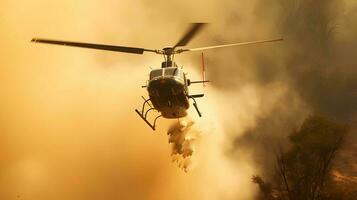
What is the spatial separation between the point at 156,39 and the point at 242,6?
12694 mm

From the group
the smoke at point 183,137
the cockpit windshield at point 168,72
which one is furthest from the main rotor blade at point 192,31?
the smoke at point 183,137

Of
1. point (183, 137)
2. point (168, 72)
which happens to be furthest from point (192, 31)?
point (183, 137)

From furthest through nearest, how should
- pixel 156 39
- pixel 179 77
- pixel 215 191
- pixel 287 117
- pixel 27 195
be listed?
pixel 287 117, pixel 156 39, pixel 215 191, pixel 27 195, pixel 179 77

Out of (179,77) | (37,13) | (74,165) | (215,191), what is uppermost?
(37,13)

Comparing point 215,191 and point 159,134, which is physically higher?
point 159,134

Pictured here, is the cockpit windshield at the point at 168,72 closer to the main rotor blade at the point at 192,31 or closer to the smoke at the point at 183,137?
the main rotor blade at the point at 192,31

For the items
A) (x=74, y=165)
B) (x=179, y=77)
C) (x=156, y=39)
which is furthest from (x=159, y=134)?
(x=179, y=77)

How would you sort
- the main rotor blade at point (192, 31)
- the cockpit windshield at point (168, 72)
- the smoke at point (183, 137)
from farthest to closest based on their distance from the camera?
the smoke at point (183, 137) < the cockpit windshield at point (168, 72) < the main rotor blade at point (192, 31)

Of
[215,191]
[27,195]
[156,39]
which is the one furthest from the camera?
[156,39]

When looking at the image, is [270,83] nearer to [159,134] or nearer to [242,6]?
[242,6]

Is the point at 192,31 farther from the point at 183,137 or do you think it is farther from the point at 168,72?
the point at 183,137

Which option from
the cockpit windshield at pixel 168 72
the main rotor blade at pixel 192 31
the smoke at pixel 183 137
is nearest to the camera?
the main rotor blade at pixel 192 31

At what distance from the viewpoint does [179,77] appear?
59.8 ft

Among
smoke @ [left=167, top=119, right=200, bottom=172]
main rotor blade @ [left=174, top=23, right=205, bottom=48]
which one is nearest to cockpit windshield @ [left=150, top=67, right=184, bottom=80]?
main rotor blade @ [left=174, top=23, right=205, bottom=48]
